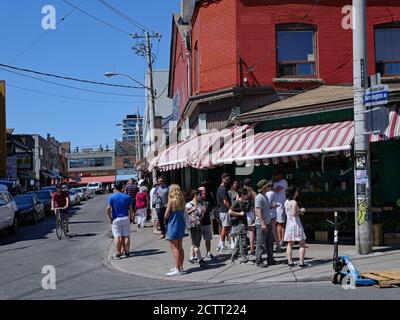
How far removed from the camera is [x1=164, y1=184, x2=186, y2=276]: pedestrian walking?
10602mm

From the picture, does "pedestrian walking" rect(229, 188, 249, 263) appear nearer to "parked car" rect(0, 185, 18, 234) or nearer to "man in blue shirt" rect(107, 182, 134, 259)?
"man in blue shirt" rect(107, 182, 134, 259)

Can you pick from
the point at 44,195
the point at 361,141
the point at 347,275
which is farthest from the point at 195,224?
the point at 44,195

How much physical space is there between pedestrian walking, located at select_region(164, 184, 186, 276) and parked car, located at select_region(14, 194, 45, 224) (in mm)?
14268

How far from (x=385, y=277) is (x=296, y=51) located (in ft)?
35.4

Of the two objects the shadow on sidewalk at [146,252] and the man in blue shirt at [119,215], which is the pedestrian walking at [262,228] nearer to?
the man in blue shirt at [119,215]

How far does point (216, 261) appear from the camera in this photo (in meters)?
11.8

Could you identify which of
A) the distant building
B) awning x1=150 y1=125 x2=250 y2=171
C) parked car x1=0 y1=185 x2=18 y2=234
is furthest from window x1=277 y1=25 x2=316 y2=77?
the distant building

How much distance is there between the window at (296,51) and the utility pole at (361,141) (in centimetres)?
650

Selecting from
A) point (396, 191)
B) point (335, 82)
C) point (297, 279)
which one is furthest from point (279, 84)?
point (297, 279)

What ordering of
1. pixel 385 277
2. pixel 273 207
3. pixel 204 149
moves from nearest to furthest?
pixel 385 277, pixel 273 207, pixel 204 149

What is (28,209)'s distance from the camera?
2423 centimetres

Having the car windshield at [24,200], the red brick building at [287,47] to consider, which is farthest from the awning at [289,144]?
the car windshield at [24,200]

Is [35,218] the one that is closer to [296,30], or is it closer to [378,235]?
[296,30]

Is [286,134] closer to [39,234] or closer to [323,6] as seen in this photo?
[323,6]
